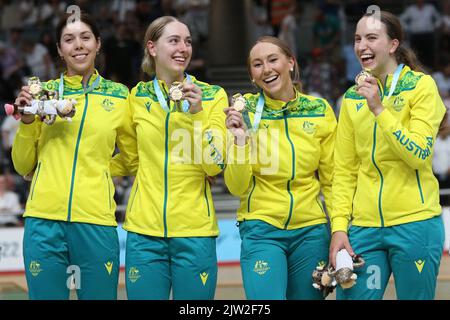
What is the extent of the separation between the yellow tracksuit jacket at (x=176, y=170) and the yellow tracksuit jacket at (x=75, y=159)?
0.16 m

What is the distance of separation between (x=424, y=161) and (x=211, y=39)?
11859 mm

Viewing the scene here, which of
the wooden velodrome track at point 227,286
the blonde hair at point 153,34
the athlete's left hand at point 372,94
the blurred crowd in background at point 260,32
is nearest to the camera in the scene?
the athlete's left hand at point 372,94

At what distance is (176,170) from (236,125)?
1.42ft

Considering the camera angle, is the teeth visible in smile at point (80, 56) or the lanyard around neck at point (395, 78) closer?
the lanyard around neck at point (395, 78)

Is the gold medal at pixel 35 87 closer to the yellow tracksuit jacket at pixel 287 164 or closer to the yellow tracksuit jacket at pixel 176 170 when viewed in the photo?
the yellow tracksuit jacket at pixel 176 170

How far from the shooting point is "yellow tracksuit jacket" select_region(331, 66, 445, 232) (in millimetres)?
5293

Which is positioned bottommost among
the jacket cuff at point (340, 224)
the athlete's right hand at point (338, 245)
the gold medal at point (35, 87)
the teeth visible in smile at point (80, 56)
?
the athlete's right hand at point (338, 245)

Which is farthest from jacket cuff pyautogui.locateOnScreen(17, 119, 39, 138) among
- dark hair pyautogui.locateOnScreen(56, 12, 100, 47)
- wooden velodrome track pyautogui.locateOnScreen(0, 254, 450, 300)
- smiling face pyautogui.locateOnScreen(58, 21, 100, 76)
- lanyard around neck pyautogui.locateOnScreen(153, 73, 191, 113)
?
wooden velodrome track pyautogui.locateOnScreen(0, 254, 450, 300)

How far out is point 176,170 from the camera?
5.60 metres

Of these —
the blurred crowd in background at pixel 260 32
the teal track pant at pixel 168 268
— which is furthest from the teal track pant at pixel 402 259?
the blurred crowd in background at pixel 260 32

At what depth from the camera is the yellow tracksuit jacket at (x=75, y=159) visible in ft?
18.5

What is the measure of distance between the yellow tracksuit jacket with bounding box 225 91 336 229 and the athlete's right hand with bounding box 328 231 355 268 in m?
0.23
